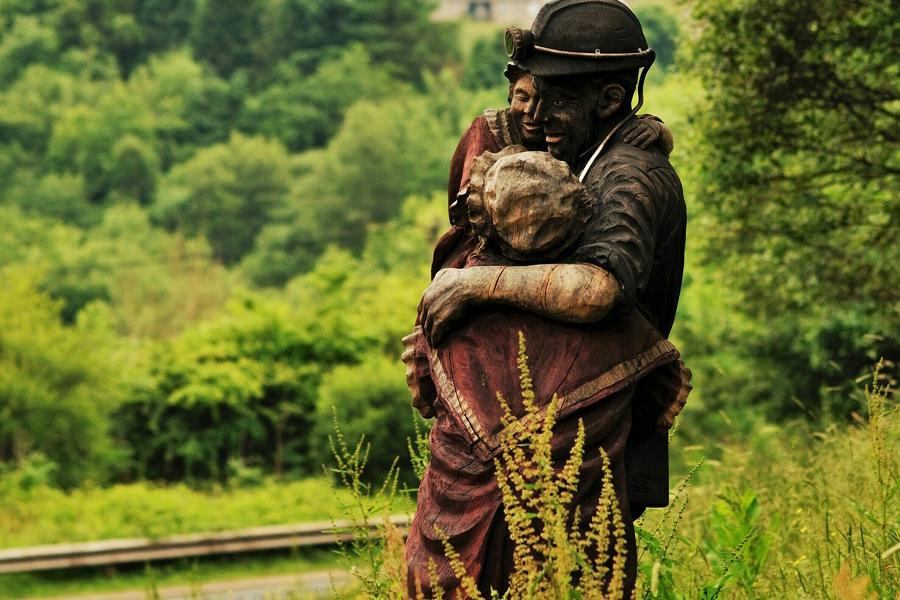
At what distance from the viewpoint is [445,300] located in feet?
15.9

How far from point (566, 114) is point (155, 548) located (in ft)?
53.1

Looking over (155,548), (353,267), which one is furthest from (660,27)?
(155,548)

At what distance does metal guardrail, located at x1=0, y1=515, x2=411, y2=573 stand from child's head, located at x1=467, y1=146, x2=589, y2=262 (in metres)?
14.8


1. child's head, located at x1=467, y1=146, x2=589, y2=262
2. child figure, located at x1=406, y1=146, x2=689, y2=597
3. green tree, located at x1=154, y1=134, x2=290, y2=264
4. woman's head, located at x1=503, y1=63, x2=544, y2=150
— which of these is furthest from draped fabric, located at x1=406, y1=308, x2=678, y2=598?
green tree, located at x1=154, y1=134, x2=290, y2=264

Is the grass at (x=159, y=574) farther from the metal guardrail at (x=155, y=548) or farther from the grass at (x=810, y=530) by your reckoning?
the grass at (x=810, y=530)

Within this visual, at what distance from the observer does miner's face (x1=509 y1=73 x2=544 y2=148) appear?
17.1 ft

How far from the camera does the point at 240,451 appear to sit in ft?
104

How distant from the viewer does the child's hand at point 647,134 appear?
16.8 ft

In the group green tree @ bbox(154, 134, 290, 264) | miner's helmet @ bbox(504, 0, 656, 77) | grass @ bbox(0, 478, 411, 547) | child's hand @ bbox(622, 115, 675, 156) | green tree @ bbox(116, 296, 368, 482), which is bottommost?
green tree @ bbox(154, 134, 290, 264)

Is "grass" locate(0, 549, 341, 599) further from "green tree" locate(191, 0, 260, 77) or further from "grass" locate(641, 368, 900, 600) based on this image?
"green tree" locate(191, 0, 260, 77)

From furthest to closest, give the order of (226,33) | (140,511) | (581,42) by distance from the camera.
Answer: (226,33) < (140,511) < (581,42)

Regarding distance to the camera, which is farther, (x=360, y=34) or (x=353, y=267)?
(x=360, y=34)

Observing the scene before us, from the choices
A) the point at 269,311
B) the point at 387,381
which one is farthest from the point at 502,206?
the point at 269,311

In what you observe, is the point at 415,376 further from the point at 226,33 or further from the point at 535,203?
the point at 226,33
